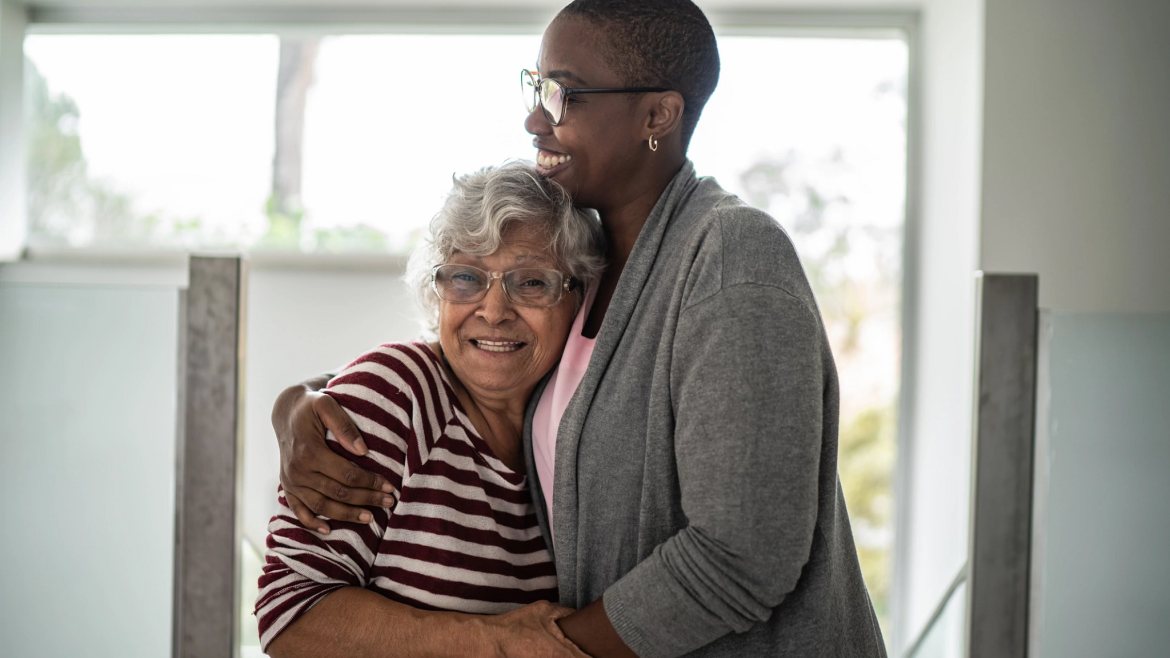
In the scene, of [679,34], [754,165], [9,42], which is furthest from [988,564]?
[9,42]

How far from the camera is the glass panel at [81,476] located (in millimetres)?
1703

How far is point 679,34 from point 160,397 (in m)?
1.22

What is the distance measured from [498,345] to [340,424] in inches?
11.2

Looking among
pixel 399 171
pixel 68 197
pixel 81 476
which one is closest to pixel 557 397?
pixel 81 476

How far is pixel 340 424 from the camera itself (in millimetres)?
1275

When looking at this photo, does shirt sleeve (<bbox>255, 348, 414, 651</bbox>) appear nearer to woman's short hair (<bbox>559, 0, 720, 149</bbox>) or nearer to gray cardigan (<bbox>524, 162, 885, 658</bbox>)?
gray cardigan (<bbox>524, 162, 885, 658</bbox>)

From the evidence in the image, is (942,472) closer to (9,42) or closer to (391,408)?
(391,408)

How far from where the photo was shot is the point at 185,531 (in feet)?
5.33

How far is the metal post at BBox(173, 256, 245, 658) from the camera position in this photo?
1617mm

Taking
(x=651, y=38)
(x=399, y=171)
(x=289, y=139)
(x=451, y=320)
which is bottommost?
(x=451, y=320)

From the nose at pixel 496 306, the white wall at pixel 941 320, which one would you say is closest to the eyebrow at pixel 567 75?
the nose at pixel 496 306

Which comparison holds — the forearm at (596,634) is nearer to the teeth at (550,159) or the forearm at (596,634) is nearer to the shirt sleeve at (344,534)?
the shirt sleeve at (344,534)

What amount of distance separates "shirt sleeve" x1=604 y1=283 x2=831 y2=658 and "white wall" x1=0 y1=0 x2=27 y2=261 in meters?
3.02

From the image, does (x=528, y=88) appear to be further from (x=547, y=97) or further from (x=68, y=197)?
(x=68, y=197)
